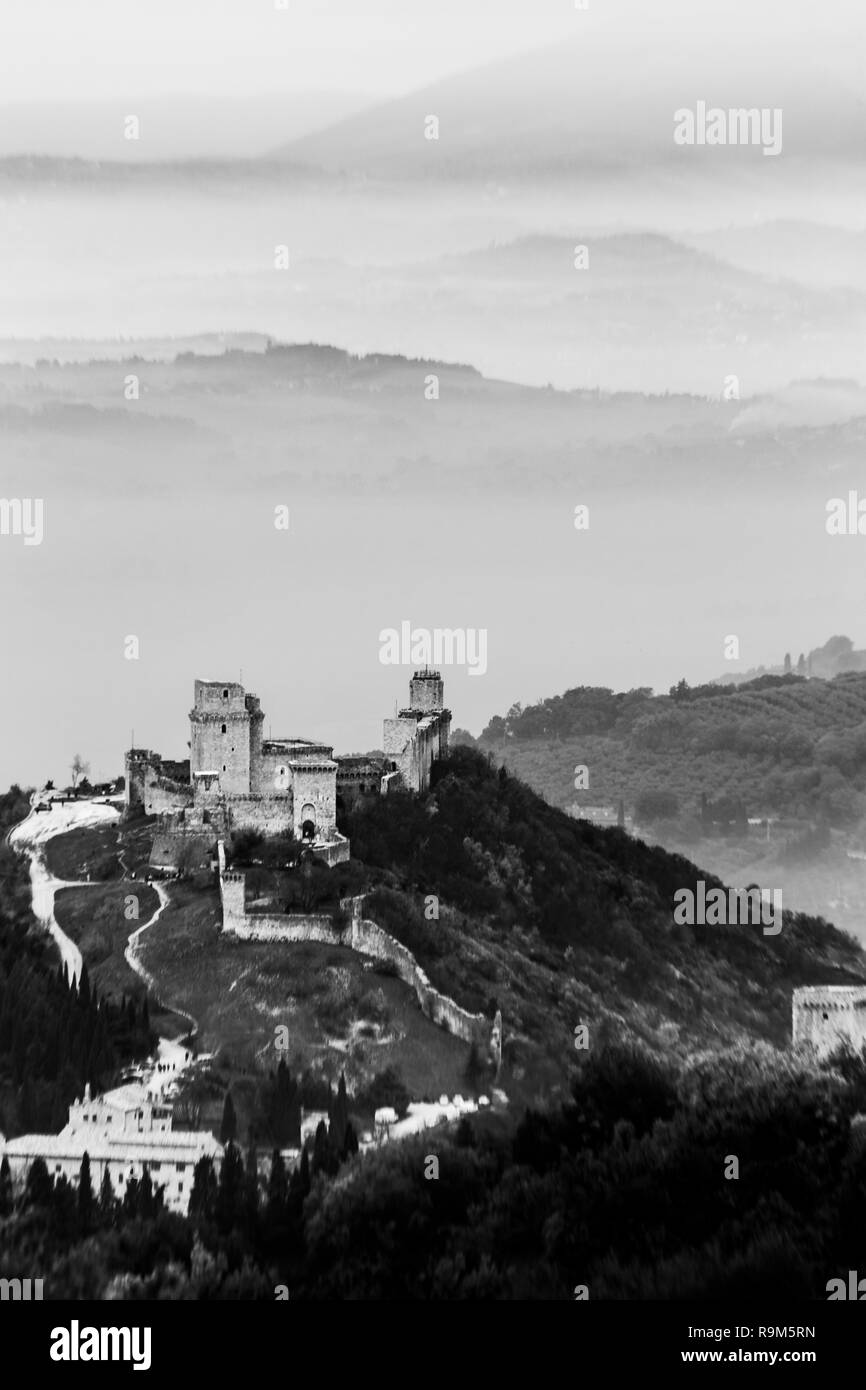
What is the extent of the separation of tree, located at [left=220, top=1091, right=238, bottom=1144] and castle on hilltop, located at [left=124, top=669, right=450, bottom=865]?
440 inches

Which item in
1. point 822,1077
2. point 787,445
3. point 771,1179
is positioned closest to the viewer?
point 771,1179

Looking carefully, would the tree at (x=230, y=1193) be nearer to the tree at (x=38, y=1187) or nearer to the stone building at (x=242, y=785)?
the tree at (x=38, y=1187)

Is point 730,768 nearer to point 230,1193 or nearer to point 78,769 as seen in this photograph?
point 78,769

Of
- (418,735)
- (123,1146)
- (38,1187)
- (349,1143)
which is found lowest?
(38,1187)

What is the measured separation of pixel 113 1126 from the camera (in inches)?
2083

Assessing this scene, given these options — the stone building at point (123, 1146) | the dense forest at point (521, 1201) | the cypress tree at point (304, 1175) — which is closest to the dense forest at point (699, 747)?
the stone building at point (123, 1146)

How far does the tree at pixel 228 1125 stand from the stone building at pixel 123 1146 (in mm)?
214

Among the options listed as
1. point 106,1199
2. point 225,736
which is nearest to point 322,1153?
point 106,1199

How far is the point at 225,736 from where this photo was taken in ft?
212

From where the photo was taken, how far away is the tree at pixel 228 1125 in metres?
51.7

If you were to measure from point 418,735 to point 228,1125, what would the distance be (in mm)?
19280
